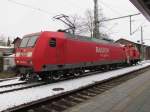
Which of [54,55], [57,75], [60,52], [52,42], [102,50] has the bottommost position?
[57,75]

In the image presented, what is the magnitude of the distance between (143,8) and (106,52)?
1621 centimetres

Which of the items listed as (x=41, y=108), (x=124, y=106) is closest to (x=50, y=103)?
(x=41, y=108)

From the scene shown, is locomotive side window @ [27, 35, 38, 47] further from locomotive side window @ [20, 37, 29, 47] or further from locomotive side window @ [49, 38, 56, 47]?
locomotive side window @ [49, 38, 56, 47]

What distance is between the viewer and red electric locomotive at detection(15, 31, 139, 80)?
14297 mm

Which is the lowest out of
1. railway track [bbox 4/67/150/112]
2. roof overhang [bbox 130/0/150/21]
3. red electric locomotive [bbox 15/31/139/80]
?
railway track [bbox 4/67/150/112]

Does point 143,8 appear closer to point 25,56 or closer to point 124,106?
point 124,106

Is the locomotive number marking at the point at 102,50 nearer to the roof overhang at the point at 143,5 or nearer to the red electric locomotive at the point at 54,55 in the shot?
the red electric locomotive at the point at 54,55

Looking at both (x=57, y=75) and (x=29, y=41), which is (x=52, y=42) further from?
(x=57, y=75)

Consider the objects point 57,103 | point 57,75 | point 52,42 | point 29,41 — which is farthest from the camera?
point 57,75

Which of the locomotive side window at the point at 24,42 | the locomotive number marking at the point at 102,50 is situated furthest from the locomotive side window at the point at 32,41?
the locomotive number marking at the point at 102,50

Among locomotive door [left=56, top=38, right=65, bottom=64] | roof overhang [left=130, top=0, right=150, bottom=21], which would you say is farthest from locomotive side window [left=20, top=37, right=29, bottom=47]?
roof overhang [left=130, top=0, right=150, bottom=21]

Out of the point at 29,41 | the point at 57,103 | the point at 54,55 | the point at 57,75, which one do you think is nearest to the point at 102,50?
the point at 57,75

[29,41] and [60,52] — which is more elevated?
[29,41]

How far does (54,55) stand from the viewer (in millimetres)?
15117
